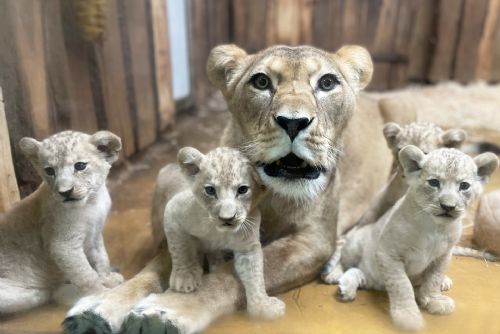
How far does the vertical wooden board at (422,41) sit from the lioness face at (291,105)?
2.64 metres

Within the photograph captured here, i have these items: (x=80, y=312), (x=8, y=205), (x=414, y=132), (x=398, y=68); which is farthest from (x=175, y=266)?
(x=398, y=68)

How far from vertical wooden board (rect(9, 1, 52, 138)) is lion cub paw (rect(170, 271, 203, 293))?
2.30 ft

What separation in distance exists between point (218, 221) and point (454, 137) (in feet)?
3.65

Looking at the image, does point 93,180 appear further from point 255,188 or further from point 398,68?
point 398,68

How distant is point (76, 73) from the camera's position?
8.52 ft

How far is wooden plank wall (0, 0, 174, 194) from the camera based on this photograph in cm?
206

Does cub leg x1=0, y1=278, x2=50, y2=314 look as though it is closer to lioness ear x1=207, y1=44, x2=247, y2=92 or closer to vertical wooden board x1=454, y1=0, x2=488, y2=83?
lioness ear x1=207, y1=44, x2=247, y2=92

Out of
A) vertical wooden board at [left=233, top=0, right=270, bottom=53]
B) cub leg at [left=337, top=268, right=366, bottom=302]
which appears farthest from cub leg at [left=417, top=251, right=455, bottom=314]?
vertical wooden board at [left=233, top=0, right=270, bottom=53]

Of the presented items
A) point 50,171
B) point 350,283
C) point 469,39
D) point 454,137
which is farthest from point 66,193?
point 469,39

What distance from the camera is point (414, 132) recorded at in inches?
93.7

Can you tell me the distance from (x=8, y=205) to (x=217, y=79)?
0.96 meters

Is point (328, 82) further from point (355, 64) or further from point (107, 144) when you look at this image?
point (107, 144)

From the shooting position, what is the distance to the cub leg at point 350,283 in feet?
7.16

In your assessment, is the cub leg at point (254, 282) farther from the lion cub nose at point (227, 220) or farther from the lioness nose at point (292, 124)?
the lioness nose at point (292, 124)
